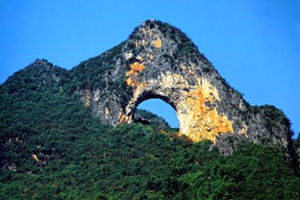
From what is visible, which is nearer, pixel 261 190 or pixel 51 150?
pixel 261 190

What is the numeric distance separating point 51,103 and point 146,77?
13.7 metres

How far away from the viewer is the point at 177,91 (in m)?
50.8

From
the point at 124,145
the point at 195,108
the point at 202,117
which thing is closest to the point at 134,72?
the point at 195,108

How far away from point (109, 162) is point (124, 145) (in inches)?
150

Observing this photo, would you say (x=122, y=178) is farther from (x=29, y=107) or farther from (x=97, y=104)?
(x=29, y=107)

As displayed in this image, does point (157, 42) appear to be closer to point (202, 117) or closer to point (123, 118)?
point (123, 118)

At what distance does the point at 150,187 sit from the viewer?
3850 cm

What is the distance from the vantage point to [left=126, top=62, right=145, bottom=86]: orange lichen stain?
53.2 m

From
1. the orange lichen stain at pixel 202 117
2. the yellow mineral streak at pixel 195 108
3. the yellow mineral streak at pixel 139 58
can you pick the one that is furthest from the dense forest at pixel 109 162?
the yellow mineral streak at pixel 139 58

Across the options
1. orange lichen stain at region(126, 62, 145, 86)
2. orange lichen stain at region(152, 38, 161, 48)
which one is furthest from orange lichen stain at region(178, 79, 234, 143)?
orange lichen stain at region(152, 38, 161, 48)

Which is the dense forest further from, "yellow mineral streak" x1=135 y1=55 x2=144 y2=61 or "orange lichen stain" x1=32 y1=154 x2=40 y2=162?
"yellow mineral streak" x1=135 y1=55 x2=144 y2=61

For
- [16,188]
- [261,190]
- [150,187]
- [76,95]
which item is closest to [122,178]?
[150,187]

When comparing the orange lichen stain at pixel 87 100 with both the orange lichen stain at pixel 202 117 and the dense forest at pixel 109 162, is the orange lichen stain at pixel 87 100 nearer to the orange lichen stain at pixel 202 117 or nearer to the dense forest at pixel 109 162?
the dense forest at pixel 109 162

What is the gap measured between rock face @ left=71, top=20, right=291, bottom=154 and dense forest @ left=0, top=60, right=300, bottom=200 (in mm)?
1755
